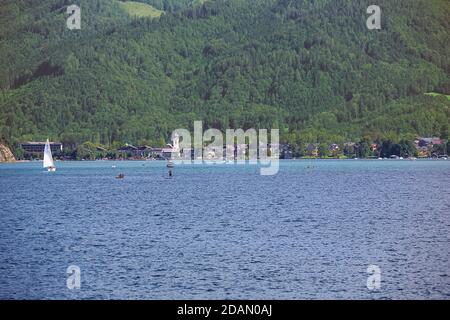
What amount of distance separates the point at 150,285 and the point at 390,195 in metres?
80.9

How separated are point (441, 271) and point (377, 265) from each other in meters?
4.55

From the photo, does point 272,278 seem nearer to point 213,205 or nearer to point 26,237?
point 26,237

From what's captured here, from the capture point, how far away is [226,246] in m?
73.8

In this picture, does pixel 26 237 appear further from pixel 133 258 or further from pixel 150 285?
pixel 150 285

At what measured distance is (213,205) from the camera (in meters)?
116

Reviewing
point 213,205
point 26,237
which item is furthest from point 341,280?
point 213,205

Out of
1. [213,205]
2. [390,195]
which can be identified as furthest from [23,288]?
[390,195]

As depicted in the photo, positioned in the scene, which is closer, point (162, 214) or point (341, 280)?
point (341, 280)

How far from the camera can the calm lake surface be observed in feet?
187

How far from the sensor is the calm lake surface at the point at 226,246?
56.9m

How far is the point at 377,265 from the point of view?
6378 centimetres
